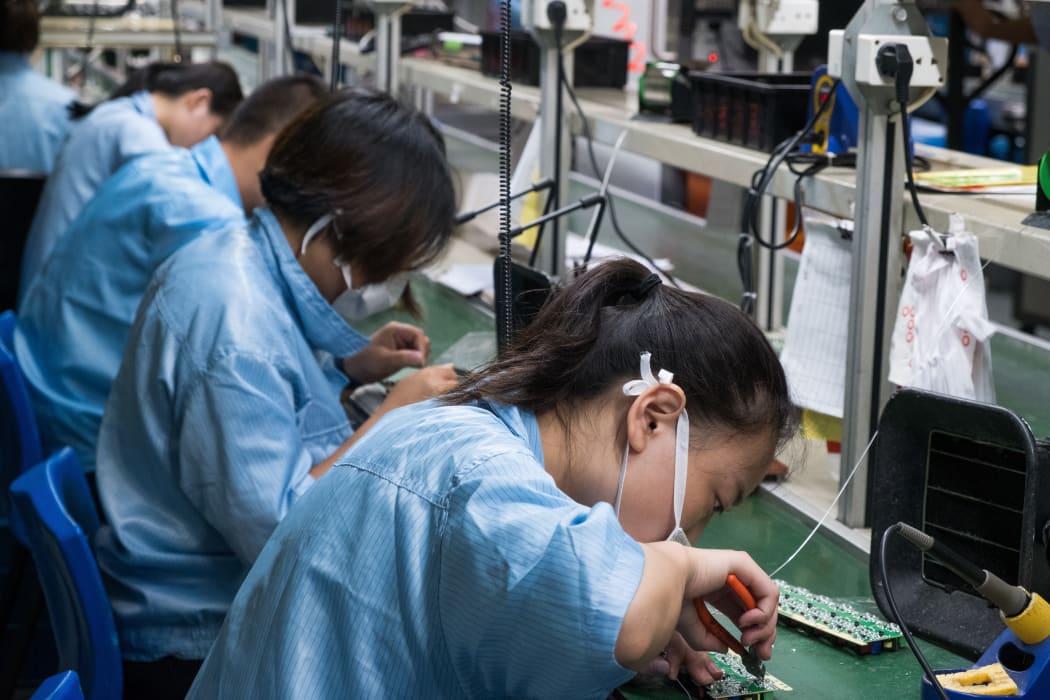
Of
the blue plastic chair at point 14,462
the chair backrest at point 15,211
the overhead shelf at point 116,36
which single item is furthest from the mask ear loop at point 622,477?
the overhead shelf at point 116,36

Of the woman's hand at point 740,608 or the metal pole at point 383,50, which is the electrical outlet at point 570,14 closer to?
the metal pole at point 383,50

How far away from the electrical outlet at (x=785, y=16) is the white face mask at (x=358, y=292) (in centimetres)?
101

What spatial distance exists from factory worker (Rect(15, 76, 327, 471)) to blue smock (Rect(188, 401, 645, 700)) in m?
1.44

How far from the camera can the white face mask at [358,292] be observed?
1.69m

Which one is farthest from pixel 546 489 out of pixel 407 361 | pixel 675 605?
pixel 407 361

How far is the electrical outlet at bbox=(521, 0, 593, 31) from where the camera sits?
7.77 feet

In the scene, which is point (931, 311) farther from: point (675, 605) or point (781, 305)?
point (781, 305)

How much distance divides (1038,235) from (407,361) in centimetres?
110

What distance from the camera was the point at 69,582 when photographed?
1496mm

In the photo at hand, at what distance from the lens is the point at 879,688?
47.8 inches

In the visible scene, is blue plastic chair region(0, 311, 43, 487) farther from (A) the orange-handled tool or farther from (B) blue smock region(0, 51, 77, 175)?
(B) blue smock region(0, 51, 77, 175)

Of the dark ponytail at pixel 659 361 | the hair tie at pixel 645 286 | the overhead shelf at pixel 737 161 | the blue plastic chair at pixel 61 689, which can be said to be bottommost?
the blue plastic chair at pixel 61 689

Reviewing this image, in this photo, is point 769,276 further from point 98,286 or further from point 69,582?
point 69,582

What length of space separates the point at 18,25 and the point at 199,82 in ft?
3.30
